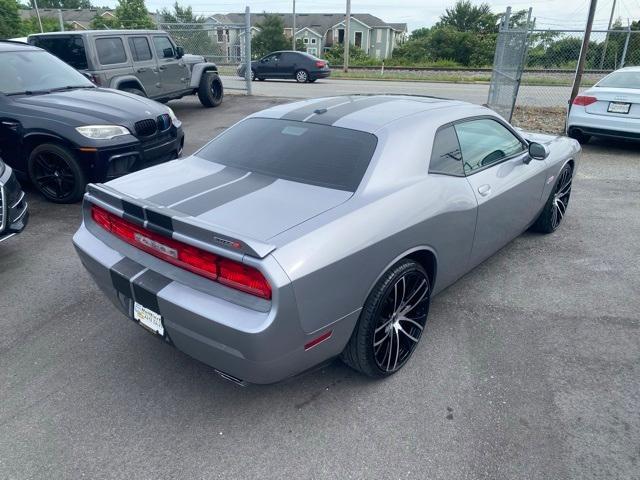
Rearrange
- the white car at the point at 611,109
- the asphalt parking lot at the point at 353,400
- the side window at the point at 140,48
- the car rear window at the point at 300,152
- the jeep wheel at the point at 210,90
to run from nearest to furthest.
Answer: the asphalt parking lot at the point at 353,400 < the car rear window at the point at 300,152 < the white car at the point at 611,109 < the side window at the point at 140,48 < the jeep wheel at the point at 210,90

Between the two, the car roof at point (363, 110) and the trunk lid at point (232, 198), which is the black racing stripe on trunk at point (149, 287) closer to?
the trunk lid at point (232, 198)

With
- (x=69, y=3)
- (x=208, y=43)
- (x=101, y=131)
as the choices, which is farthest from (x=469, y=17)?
(x=69, y=3)

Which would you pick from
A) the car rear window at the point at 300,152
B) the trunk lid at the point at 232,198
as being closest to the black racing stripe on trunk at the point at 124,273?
the trunk lid at the point at 232,198

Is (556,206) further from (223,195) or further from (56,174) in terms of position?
(56,174)

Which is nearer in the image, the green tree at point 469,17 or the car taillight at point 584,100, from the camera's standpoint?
the car taillight at point 584,100

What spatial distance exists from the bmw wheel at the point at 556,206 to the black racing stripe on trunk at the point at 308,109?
238 cm

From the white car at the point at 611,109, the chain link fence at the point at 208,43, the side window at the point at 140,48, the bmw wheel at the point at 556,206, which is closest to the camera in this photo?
the bmw wheel at the point at 556,206

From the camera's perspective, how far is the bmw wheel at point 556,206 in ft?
15.4

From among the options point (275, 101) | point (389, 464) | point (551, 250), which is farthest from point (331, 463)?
point (275, 101)

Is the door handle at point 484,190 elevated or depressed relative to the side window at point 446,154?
depressed

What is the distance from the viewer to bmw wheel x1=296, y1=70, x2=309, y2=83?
73.7 feet

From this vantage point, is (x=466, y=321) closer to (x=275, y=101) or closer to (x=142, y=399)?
(x=142, y=399)

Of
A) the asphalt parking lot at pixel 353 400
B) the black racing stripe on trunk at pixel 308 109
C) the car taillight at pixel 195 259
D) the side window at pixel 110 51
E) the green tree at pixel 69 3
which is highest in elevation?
the green tree at pixel 69 3

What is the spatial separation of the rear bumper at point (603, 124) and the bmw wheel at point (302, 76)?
15.9 meters
